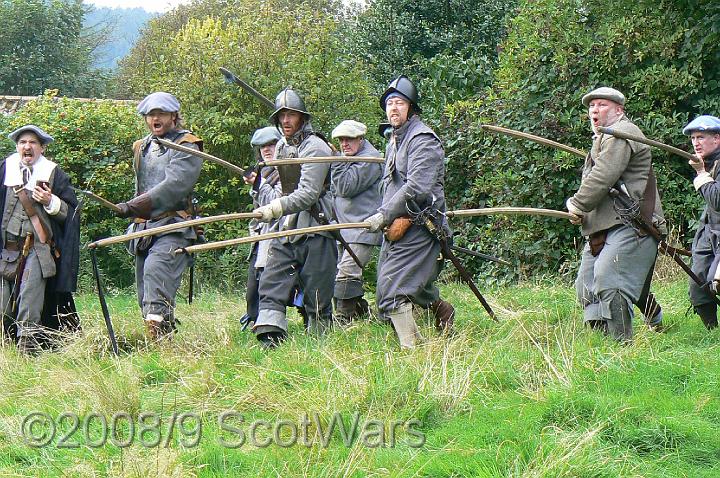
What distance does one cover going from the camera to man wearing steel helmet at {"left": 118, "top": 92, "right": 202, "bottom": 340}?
8.71 m

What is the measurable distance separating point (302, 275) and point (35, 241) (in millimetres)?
2273

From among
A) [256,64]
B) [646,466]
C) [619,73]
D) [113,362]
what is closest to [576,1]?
[619,73]

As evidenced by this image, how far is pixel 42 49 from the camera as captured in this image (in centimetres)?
3206

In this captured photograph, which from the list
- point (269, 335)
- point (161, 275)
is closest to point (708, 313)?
point (269, 335)

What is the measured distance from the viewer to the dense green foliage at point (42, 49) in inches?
1236

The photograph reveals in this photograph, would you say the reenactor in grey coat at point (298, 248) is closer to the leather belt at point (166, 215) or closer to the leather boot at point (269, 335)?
the leather boot at point (269, 335)

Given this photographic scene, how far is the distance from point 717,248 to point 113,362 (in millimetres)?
4427

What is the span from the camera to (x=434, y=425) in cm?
626

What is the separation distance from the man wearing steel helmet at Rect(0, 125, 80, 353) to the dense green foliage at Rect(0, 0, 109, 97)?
74.7 feet

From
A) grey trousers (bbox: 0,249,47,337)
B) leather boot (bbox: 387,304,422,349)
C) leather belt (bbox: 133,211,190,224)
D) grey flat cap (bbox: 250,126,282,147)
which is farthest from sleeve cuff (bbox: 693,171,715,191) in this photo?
grey trousers (bbox: 0,249,47,337)

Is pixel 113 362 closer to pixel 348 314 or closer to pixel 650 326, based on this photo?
pixel 348 314

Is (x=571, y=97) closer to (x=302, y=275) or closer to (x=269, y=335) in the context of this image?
(x=302, y=275)

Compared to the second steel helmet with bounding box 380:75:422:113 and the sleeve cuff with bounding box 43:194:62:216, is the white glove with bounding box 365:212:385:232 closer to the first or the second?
the second steel helmet with bounding box 380:75:422:113

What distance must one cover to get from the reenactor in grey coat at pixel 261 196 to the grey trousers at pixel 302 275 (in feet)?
1.18
